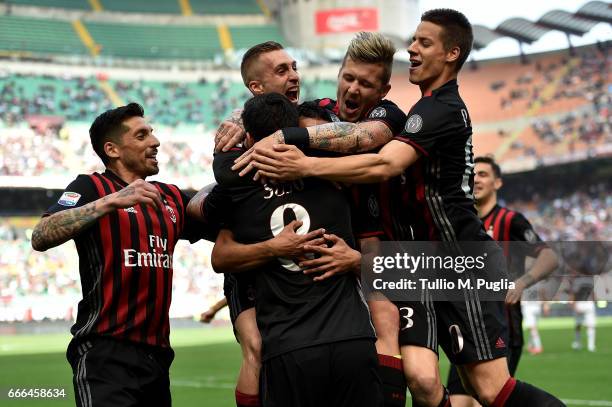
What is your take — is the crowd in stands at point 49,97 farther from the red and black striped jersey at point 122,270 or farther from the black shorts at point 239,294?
the black shorts at point 239,294

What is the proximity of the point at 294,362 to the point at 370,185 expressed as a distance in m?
1.30

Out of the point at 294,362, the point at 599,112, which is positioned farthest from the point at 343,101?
the point at 599,112

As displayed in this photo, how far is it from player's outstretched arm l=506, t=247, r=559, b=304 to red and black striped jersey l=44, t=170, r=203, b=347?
3283 mm

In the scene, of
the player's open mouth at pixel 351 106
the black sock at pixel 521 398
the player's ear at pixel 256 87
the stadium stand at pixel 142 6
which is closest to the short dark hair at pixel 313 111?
the player's open mouth at pixel 351 106

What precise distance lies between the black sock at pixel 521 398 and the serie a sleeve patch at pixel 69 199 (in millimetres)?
2688

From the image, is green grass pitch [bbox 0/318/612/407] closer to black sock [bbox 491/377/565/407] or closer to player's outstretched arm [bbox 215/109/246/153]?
black sock [bbox 491/377/565/407]

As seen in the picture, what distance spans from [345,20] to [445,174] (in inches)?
1833

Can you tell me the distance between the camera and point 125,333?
202 inches

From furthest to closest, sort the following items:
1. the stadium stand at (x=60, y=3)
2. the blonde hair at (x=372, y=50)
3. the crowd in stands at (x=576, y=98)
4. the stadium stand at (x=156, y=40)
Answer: the stadium stand at (x=156, y=40) → the stadium stand at (x=60, y=3) → the crowd in stands at (x=576, y=98) → the blonde hair at (x=372, y=50)

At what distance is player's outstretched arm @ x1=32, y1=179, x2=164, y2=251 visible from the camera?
4.84 m

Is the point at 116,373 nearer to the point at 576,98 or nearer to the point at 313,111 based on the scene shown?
the point at 313,111

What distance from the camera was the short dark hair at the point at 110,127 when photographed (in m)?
5.58

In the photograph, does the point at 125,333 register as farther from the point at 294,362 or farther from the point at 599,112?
the point at 599,112

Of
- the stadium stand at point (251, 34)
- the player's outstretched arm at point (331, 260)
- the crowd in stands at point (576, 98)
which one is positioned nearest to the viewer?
the player's outstretched arm at point (331, 260)
